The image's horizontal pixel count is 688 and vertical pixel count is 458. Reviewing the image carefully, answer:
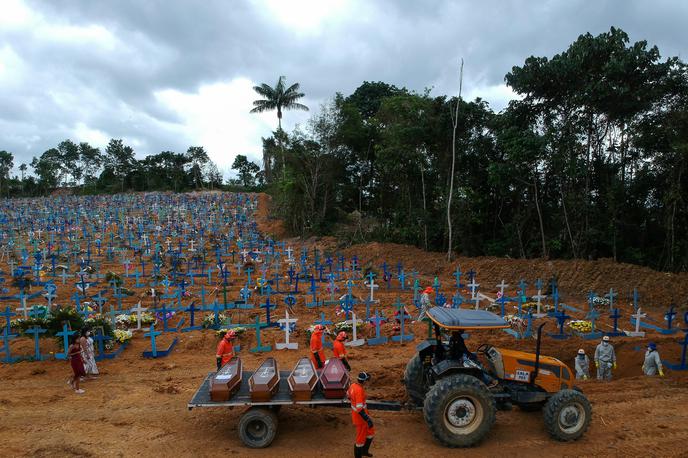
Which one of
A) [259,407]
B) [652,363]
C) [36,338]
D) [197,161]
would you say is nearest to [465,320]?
[259,407]

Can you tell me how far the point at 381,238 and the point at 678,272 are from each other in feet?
54.4

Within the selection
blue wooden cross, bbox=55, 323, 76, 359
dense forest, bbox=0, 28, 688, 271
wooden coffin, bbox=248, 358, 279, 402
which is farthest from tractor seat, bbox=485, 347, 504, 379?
dense forest, bbox=0, 28, 688, 271

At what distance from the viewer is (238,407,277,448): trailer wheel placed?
6.80 m

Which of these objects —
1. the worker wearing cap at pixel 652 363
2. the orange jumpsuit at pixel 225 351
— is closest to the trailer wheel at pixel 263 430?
the orange jumpsuit at pixel 225 351

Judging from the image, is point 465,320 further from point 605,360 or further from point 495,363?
point 605,360

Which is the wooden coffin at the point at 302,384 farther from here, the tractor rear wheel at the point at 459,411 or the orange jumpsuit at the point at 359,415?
the tractor rear wheel at the point at 459,411

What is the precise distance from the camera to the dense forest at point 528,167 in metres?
19.2

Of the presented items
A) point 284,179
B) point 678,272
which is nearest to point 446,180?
point 678,272

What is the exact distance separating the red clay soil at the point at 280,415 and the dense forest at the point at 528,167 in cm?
995

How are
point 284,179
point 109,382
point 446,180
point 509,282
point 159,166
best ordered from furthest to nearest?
point 159,166 < point 284,179 < point 446,180 < point 509,282 < point 109,382

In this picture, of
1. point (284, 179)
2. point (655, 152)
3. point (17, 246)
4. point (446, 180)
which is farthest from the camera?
point (284, 179)

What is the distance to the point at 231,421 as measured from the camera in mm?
7703

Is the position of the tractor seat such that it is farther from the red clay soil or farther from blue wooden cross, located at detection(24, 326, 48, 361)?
blue wooden cross, located at detection(24, 326, 48, 361)

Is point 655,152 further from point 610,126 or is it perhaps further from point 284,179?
point 284,179
